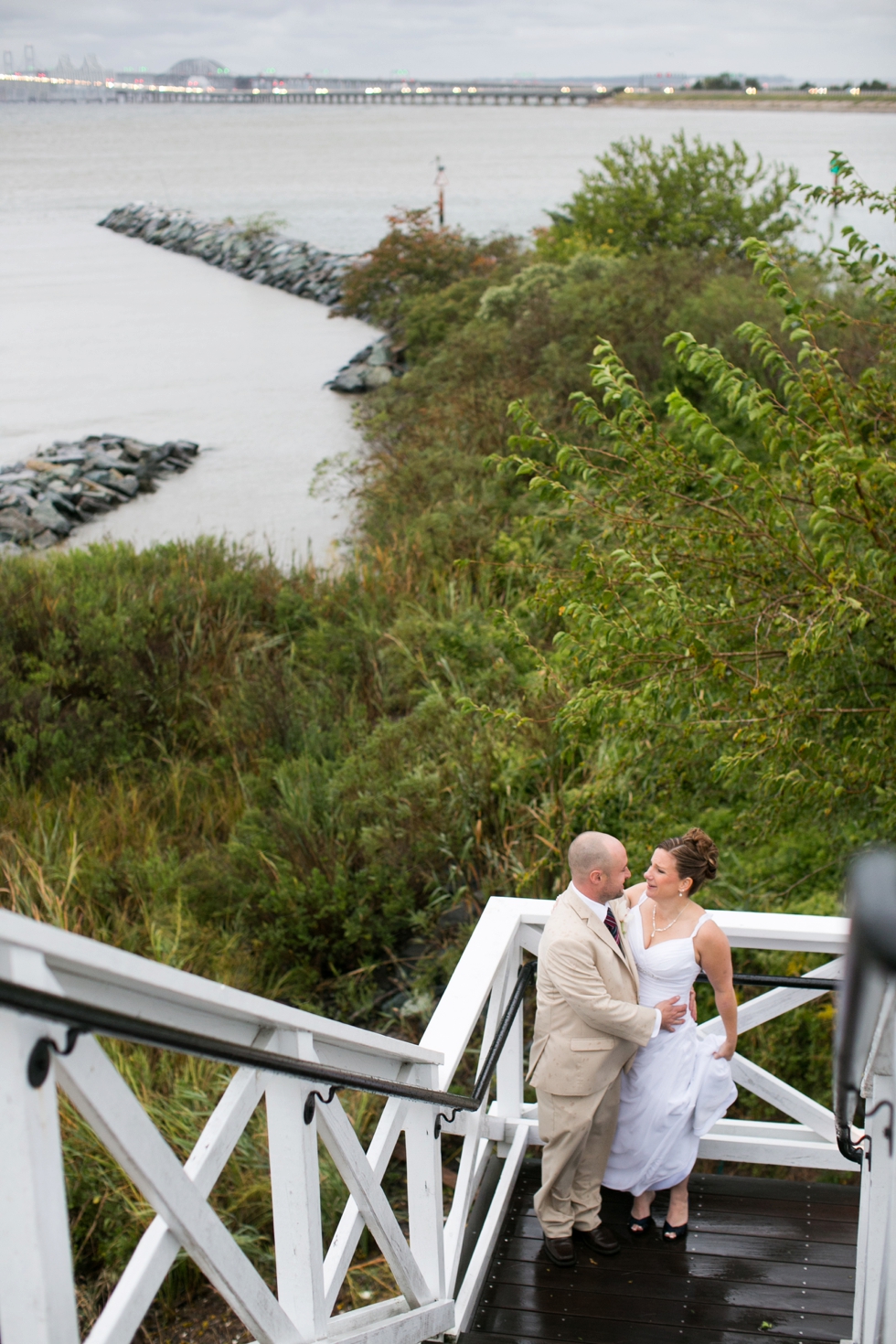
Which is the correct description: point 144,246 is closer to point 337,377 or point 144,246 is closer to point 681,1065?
point 337,377

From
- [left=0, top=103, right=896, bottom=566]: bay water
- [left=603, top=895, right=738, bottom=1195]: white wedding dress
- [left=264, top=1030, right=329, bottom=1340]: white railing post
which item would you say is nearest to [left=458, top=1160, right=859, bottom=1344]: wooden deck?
[left=603, top=895, right=738, bottom=1195]: white wedding dress

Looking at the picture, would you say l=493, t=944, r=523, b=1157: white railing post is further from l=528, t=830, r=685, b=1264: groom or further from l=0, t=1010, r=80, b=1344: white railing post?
l=0, t=1010, r=80, b=1344: white railing post

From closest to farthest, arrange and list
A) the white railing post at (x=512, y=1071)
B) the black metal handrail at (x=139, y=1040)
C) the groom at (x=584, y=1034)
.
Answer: the black metal handrail at (x=139, y=1040) < the groom at (x=584, y=1034) < the white railing post at (x=512, y=1071)

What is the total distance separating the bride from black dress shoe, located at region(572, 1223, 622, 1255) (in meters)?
0.16

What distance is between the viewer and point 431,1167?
309 centimetres

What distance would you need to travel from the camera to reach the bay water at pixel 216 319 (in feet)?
72.5

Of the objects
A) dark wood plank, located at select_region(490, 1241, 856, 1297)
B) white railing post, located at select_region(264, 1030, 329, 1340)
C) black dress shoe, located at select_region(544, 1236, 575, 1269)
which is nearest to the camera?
white railing post, located at select_region(264, 1030, 329, 1340)

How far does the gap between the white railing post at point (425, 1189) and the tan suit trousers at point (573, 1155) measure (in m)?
0.75

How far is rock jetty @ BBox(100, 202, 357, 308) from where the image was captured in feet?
145

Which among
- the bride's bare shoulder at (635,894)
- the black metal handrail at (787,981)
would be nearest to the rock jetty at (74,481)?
the bride's bare shoulder at (635,894)

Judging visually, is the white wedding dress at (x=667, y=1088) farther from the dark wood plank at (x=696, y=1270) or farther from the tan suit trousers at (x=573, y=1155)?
the dark wood plank at (x=696, y=1270)

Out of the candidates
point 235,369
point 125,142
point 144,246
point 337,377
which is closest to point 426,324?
point 337,377

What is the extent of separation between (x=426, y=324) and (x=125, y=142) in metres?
135

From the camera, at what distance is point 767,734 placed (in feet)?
15.0
